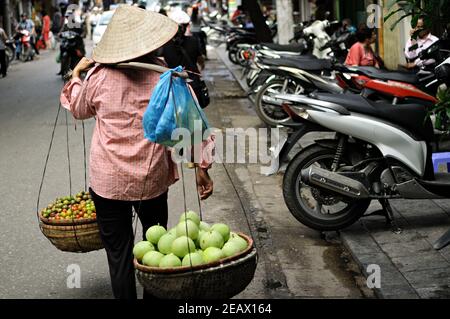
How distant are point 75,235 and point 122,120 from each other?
99cm

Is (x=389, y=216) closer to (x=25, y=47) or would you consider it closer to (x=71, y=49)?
(x=71, y=49)

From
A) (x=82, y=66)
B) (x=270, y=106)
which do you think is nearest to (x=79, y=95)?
(x=82, y=66)

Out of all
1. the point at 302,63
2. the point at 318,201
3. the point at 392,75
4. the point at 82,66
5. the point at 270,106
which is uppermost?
the point at 82,66

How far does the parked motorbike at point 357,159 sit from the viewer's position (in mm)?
6750

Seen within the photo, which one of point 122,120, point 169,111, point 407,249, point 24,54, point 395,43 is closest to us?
point 169,111

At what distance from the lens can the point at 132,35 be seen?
4.62m

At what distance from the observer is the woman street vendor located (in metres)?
4.59

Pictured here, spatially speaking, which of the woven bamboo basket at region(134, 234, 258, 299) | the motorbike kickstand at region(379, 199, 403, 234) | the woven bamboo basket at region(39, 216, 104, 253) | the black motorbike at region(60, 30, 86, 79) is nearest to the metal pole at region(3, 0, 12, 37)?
the black motorbike at region(60, 30, 86, 79)

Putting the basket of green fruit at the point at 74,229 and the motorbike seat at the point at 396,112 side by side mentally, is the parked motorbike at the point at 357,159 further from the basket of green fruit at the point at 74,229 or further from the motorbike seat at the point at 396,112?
the basket of green fruit at the point at 74,229

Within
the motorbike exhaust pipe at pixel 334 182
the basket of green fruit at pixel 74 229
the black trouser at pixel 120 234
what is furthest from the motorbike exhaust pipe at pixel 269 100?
the black trouser at pixel 120 234

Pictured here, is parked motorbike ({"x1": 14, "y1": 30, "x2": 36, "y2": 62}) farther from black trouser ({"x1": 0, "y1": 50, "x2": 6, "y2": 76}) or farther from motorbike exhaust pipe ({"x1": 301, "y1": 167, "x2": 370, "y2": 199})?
motorbike exhaust pipe ({"x1": 301, "y1": 167, "x2": 370, "y2": 199})

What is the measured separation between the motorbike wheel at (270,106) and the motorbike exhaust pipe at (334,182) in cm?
529

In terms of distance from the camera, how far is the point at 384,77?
9.13 m

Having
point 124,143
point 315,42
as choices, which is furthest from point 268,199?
point 315,42
